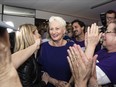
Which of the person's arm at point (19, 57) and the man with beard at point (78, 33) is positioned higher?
the man with beard at point (78, 33)

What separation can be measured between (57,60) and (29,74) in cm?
39

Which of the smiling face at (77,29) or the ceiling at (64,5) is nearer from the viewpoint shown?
the smiling face at (77,29)

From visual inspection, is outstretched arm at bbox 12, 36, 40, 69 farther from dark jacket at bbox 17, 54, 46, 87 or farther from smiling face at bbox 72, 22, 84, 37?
smiling face at bbox 72, 22, 84, 37

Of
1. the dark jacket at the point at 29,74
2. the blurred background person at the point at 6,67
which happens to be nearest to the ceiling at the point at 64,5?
the dark jacket at the point at 29,74

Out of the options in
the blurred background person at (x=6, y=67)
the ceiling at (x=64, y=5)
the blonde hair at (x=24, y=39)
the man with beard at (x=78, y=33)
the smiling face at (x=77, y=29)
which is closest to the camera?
the blurred background person at (x=6, y=67)

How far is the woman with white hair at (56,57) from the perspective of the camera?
2.04 metres

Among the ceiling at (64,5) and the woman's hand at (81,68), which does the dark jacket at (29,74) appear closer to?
the woman's hand at (81,68)

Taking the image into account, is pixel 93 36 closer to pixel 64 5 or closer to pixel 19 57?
pixel 19 57

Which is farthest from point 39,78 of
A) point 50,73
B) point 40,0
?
point 40,0

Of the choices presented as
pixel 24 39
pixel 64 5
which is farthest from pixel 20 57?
pixel 64 5

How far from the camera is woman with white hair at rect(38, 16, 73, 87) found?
2.04 meters

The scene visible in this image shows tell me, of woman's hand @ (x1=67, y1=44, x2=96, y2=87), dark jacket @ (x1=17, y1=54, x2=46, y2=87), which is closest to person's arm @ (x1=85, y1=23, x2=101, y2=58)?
woman's hand @ (x1=67, y1=44, x2=96, y2=87)

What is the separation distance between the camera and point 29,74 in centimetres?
176

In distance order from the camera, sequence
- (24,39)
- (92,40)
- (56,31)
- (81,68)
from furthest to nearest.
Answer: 1. (56,31)
2. (24,39)
3. (92,40)
4. (81,68)
